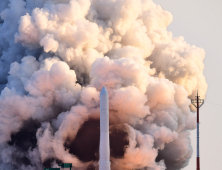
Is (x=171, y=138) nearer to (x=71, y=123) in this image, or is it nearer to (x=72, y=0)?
(x=71, y=123)

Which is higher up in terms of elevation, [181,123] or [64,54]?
[64,54]

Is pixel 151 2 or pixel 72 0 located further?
pixel 151 2

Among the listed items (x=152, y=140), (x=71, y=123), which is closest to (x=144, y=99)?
(x=152, y=140)

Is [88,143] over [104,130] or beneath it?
beneath

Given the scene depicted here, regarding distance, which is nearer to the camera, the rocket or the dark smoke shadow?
the rocket

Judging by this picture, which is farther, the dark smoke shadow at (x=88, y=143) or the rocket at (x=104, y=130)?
the dark smoke shadow at (x=88, y=143)

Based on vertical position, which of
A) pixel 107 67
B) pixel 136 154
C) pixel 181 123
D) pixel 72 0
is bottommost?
pixel 136 154

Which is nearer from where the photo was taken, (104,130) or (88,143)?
(104,130)

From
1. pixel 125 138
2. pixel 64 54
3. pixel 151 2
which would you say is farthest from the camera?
pixel 151 2
